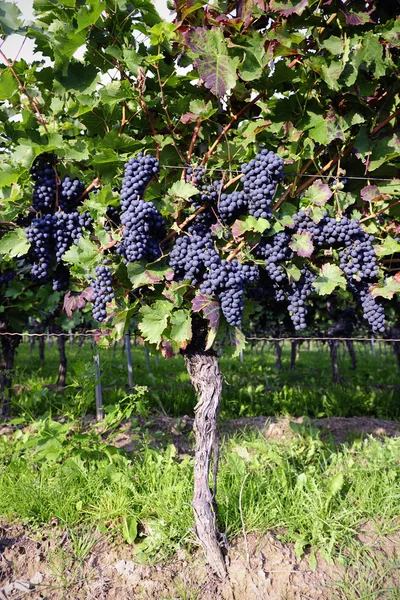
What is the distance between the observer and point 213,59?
1807mm

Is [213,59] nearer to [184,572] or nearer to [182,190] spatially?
[182,190]

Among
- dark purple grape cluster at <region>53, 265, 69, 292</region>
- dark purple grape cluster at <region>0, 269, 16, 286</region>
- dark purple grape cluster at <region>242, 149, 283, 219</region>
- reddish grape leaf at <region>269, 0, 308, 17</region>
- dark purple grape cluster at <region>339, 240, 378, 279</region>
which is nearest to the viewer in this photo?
reddish grape leaf at <region>269, 0, 308, 17</region>

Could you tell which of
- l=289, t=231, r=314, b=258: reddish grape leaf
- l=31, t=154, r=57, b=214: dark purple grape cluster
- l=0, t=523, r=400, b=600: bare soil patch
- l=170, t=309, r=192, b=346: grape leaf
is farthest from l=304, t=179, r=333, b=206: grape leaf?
l=0, t=523, r=400, b=600: bare soil patch

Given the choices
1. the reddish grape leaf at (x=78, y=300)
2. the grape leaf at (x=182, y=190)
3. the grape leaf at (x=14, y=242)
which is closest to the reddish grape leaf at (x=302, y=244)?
the grape leaf at (x=182, y=190)

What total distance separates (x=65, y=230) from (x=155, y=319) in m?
0.60

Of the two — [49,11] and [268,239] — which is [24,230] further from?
[268,239]

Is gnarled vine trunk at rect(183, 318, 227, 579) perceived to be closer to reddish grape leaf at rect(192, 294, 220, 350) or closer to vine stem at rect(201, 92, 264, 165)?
reddish grape leaf at rect(192, 294, 220, 350)

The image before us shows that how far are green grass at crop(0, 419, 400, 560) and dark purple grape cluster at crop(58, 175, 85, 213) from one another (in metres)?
1.74

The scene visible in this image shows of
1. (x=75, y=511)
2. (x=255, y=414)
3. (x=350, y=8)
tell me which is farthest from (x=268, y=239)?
(x=255, y=414)

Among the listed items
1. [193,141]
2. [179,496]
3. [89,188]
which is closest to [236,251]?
[193,141]

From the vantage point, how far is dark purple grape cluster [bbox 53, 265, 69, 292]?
2.29 metres

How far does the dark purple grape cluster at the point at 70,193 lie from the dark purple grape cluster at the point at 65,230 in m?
0.08

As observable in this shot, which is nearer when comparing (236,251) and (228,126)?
(228,126)

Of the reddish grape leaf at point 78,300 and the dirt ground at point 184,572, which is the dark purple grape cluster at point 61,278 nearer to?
the reddish grape leaf at point 78,300
